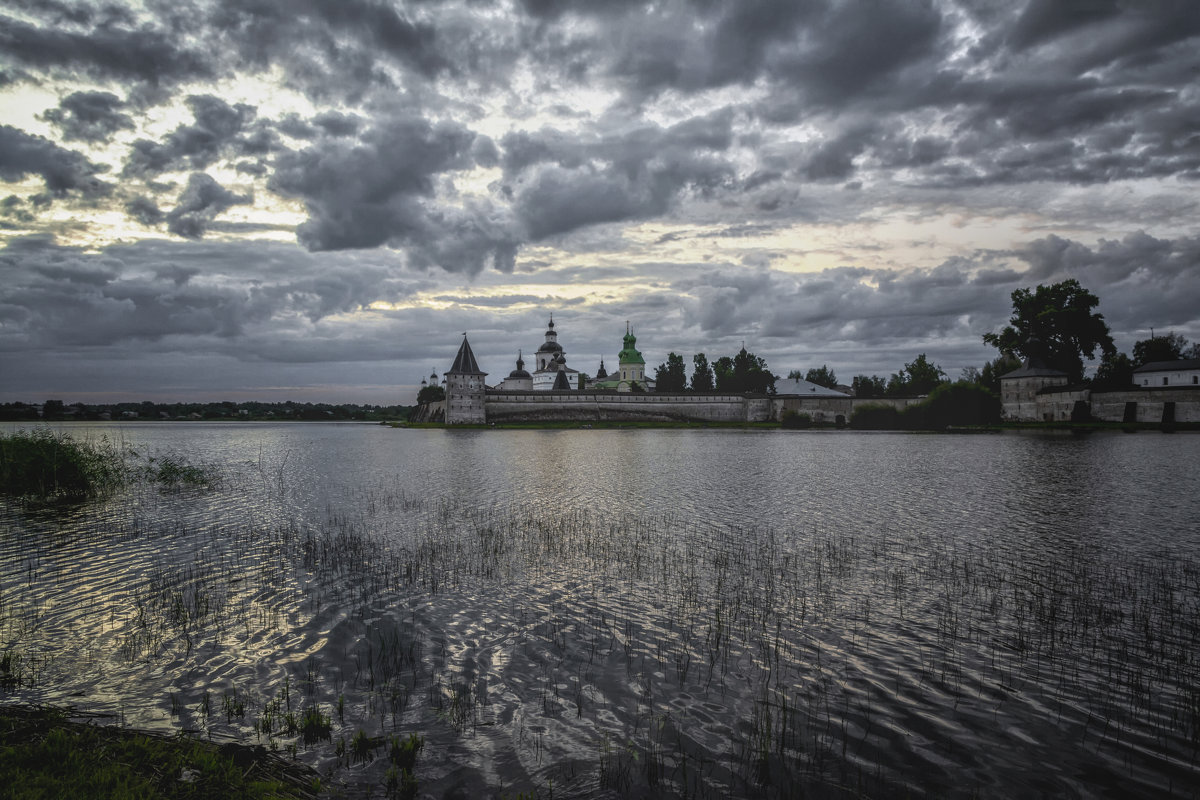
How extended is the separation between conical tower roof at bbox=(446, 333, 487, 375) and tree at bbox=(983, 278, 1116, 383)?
2088 inches

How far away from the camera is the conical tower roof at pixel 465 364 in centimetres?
7144

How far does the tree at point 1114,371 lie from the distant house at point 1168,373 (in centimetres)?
63

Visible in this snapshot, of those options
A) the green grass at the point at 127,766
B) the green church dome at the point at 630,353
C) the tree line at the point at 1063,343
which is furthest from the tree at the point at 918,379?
the green grass at the point at 127,766

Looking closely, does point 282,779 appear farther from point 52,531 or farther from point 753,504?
point 753,504

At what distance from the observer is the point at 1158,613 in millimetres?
7984

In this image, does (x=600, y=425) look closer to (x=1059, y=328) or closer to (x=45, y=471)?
(x=1059, y=328)

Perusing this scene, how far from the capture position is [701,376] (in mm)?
91062

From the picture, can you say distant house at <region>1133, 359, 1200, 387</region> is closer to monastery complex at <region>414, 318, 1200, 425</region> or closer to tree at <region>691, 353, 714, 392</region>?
monastery complex at <region>414, 318, 1200, 425</region>

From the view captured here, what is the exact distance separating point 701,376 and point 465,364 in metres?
34.0

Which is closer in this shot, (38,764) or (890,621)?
(38,764)

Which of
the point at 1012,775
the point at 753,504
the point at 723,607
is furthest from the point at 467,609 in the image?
the point at 753,504

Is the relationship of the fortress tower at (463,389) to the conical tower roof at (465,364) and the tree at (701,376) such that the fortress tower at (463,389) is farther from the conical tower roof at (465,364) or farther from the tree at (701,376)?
the tree at (701,376)

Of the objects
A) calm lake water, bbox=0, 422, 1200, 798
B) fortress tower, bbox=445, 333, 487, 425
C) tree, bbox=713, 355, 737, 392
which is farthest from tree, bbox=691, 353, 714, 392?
calm lake water, bbox=0, 422, 1200, 798

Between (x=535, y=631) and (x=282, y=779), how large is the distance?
3418 millimetres
